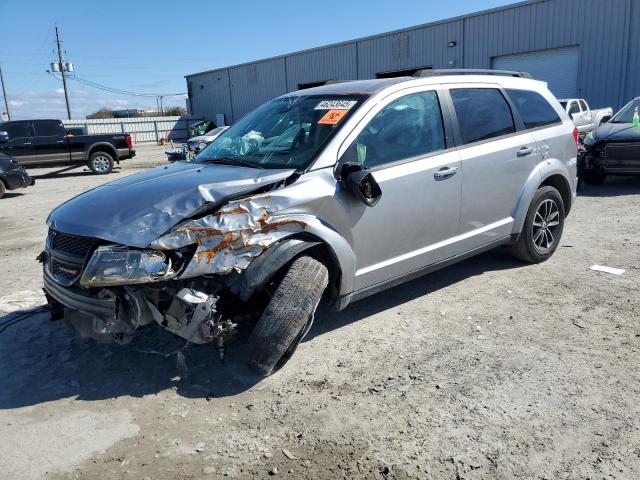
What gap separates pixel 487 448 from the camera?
2.73 meters

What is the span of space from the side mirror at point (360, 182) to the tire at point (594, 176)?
8.20 m

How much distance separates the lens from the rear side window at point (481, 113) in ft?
15.1

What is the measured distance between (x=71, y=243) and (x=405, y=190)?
7.68 ft

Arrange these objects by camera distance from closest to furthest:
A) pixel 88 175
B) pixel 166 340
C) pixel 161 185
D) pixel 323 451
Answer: pixel 323 451 < pixel 161 185 < pixel 166 340 < pixel 88 175

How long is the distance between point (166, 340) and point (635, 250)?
5.10 metres

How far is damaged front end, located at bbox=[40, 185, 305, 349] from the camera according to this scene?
121 inches

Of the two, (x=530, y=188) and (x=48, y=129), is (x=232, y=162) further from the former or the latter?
(x=48, y=129)

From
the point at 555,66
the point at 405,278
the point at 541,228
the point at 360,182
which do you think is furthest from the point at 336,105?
the point at 555,66

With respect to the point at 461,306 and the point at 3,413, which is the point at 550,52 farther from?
the point at 3,413

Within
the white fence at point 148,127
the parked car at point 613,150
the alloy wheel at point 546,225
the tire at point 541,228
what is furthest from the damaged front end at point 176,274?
the white fence at point 148,127

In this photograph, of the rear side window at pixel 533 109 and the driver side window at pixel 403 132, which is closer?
the driver side window at pixel 403 132

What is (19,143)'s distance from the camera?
16.9 metres

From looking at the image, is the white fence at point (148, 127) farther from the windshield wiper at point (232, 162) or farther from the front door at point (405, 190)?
the front door at point (405, 190)

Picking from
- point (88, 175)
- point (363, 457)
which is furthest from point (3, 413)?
point (88, 175)
